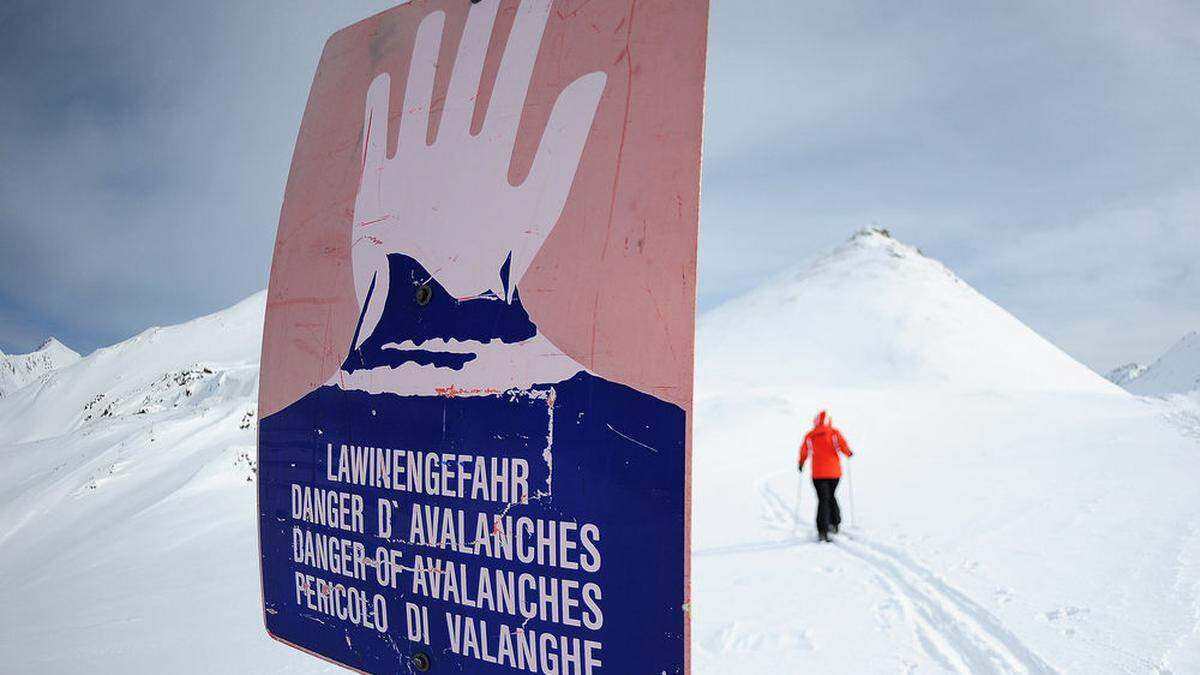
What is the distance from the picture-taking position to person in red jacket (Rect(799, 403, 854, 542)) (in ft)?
19.6

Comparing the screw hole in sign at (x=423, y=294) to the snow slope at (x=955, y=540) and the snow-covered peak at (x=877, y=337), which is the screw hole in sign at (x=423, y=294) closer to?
the snow slope at (x=955, y=540)

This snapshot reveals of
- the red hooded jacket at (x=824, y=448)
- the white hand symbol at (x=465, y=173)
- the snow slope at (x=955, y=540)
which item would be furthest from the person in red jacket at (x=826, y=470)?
the white hand symbol at (x=465, y=173)

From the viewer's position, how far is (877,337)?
3319 cm

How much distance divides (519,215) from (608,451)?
51cm

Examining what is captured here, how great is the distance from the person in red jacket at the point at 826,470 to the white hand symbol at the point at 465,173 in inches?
226

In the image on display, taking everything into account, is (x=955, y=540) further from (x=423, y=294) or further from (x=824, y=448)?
(x=423, y=294)

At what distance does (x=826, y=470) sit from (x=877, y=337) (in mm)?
30663

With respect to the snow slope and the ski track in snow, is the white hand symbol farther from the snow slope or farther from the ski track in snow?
the ski track in snow

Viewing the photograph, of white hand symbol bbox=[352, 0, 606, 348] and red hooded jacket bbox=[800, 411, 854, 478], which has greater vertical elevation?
white hand symbol bbox=[352, 0, 606, 348]

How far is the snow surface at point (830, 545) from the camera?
338 centimetres

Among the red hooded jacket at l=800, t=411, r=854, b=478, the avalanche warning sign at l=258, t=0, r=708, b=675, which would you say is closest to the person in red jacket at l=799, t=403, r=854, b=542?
the red hooded jacket at l=800, t=411, r=854, b=478

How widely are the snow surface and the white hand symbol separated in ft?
9.48

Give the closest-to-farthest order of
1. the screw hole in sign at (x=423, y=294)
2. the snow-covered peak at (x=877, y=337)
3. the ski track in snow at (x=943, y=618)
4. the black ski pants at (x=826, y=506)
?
1. the screw hole in sign at (x=423, y=294)
2. the ski track in snow at (x=943, y=618)
3. the black ski pants at (x=826, y=506)
4. the snow-covered peak at (x=877, y=337)

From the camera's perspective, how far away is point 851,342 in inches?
1304
